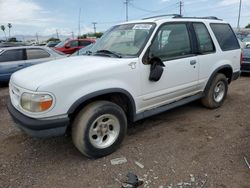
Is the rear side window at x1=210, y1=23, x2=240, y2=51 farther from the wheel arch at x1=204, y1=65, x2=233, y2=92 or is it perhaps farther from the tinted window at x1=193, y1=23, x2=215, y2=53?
the wheel arch at x1=204, y1=65, x2=233, y2=92

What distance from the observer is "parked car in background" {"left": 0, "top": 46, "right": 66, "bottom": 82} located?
8.59m

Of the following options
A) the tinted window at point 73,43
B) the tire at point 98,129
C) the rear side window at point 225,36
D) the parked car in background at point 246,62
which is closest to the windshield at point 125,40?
the tire at point 98,129

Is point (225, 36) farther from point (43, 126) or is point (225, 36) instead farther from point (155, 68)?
point (43, 126)

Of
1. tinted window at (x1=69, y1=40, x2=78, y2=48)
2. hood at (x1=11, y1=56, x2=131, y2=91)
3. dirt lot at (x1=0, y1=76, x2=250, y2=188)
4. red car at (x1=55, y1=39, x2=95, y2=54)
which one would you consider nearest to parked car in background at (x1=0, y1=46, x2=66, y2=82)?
dirt lot at (x1=0, y1=76, x2=250, y2=188)

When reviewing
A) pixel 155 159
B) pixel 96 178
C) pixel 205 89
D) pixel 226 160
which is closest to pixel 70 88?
pixel 96 178

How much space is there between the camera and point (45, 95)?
295 centimetres

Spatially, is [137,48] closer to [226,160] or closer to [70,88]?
[70,88]

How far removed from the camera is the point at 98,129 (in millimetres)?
3518

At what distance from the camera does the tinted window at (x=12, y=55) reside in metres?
8.62

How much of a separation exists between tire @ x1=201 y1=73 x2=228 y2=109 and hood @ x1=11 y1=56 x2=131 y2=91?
2441 mm

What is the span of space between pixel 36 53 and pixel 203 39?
6.32 metres

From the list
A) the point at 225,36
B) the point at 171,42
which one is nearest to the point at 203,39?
the point at 225,36

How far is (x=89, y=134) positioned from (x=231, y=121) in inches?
114

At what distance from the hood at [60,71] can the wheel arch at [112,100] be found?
0.99ft
